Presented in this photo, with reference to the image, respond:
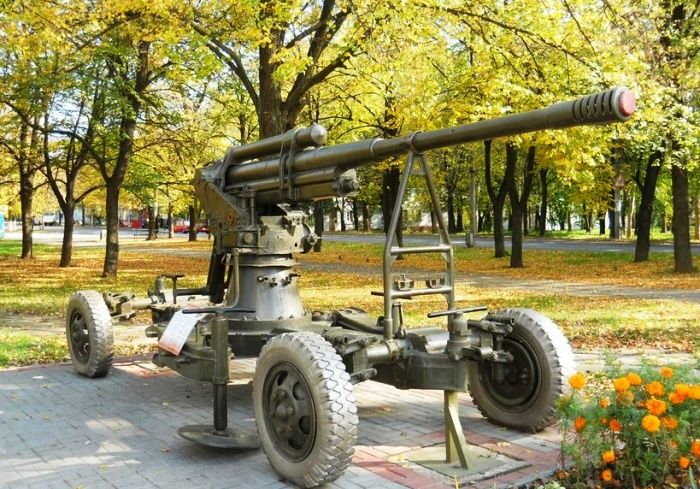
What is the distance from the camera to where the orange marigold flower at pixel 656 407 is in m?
3.75

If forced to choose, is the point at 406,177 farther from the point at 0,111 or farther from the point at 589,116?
the point at 0,111

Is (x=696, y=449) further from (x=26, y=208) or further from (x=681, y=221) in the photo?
(x=26, y=208)

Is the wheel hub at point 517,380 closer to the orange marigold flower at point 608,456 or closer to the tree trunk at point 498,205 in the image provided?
the orange marigold flower at point 608,456

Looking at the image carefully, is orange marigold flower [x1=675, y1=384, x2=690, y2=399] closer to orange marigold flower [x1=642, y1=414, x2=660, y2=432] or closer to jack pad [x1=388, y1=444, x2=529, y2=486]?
orange marigold flower [x1=642, y1=414, x2=660, y2=432]

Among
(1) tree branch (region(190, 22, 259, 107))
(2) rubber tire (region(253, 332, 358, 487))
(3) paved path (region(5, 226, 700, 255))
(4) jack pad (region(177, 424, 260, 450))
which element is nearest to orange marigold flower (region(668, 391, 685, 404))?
(2) rubber tire (region(253, 332, 358, 487))

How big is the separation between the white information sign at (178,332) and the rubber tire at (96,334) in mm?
1774

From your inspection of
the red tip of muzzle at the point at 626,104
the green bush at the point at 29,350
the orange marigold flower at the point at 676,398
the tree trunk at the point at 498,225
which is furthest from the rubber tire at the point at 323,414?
the tree trunk at the point at 498,225

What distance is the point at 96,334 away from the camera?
24.9 ft

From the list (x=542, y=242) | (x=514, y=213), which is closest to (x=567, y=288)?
(x=514, y=213)

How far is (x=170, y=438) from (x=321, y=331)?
1.43 meters

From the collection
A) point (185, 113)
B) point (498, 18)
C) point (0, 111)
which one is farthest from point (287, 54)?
point (0, 111)

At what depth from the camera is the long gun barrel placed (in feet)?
12.4

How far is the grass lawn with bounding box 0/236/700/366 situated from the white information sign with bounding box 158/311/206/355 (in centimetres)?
376

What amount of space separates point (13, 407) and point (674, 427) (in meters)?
5.55
